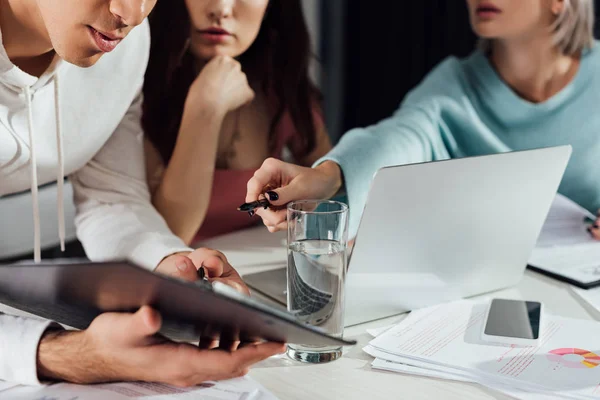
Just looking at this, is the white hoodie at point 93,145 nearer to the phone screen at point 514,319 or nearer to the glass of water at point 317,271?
the glass of water at point 317,271

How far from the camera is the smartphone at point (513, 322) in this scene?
870 mm

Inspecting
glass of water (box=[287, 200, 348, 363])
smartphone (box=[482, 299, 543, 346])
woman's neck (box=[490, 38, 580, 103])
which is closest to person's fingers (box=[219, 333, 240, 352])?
glass of water (box=[287, 200, 348, 363])

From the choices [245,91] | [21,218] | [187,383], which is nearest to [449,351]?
[187,383]

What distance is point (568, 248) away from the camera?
1.29 m

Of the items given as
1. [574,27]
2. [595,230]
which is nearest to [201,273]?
[595,230]

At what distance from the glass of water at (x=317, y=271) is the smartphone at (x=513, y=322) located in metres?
0.20

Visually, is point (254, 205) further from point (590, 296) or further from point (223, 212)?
point (223, 212)

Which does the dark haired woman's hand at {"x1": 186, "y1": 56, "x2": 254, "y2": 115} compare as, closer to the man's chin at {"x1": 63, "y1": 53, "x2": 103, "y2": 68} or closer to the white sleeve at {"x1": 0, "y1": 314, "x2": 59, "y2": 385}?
the man's chin at {"x1": 63, "y1": 53, "x2": 103, "y2": 68}

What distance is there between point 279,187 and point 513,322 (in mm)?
356

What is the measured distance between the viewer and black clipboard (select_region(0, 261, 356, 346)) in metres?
0.58

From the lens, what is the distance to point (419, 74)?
2756 mm

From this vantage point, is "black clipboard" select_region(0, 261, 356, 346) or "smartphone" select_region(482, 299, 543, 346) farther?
"smartphone" select_region(482, 299, 543, 346)

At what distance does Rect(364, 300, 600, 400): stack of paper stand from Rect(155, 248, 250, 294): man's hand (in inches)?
7.5

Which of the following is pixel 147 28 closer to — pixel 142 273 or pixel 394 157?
pixel 394 157
